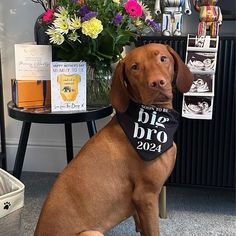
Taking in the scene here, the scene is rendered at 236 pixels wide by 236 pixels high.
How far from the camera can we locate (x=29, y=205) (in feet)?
6.88

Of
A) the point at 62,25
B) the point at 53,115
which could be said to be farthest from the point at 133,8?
the point at 53,115

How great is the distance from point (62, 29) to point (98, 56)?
0.64ft

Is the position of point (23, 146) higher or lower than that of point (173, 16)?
lower

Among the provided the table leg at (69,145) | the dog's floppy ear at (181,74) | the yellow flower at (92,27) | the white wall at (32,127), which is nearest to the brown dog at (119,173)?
the dog's floppy ear at (181,74)

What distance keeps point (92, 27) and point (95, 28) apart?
0.01 m

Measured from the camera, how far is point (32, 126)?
246 centimetres

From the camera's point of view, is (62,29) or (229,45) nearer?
(62,29)

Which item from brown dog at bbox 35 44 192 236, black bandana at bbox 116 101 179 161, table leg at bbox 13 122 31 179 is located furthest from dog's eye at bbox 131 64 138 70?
table leg at bbox 13 122 31 179

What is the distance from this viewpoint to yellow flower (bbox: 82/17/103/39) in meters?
1.61

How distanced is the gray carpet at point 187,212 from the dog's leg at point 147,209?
0.46m

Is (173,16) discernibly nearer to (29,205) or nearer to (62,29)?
(62,29)

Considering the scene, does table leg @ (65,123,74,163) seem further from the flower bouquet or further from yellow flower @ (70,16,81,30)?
yellow flower @ (70,16,81,30)

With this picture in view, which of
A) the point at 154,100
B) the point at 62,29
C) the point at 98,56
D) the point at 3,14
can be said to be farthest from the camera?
the point at 3,14

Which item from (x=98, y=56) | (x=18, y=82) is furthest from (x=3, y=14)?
(x=98, y=56)
